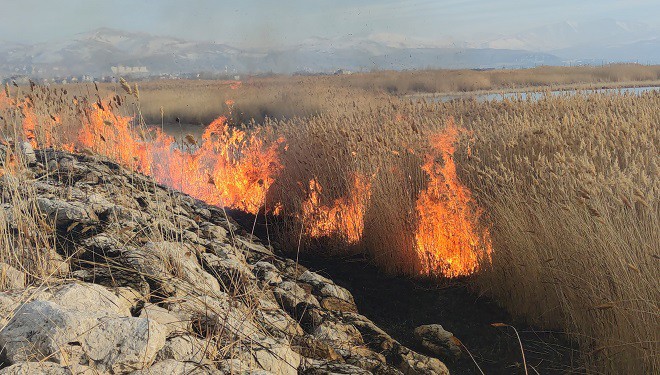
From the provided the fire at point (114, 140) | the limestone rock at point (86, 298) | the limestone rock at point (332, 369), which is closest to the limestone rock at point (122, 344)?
the limestone rock at point (86, 298)

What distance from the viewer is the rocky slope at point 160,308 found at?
2.57 meters

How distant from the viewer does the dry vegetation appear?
3621 mm

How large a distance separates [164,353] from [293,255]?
409cm

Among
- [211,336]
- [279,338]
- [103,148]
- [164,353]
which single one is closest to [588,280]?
[279,338]

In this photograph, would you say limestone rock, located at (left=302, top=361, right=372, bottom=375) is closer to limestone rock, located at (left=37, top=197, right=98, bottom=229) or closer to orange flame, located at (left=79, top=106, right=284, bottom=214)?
limestone rock, located at (left=37, top=197, right=98, bottom=229)

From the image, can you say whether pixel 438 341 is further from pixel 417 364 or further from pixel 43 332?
pixel 43 332

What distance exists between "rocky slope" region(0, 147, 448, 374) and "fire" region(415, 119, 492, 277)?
43.9 inches

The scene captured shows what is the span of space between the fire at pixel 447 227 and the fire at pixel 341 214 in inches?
35.5

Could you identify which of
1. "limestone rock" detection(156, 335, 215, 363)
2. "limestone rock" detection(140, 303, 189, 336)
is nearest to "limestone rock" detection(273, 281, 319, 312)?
"limestone rock" detection(140, 303, 189, 336)

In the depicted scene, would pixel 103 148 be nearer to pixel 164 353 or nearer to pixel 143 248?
pixel 143 248

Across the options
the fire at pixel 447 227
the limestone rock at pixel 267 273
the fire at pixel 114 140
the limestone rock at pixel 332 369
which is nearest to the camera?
the limestone rock at pixel 332 369

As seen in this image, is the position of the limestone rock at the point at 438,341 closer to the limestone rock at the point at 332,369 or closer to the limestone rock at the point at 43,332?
the limestone rock at the point at 332,369

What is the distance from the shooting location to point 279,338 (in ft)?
11.8

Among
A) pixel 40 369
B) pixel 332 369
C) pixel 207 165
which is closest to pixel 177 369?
pixel 40 369
